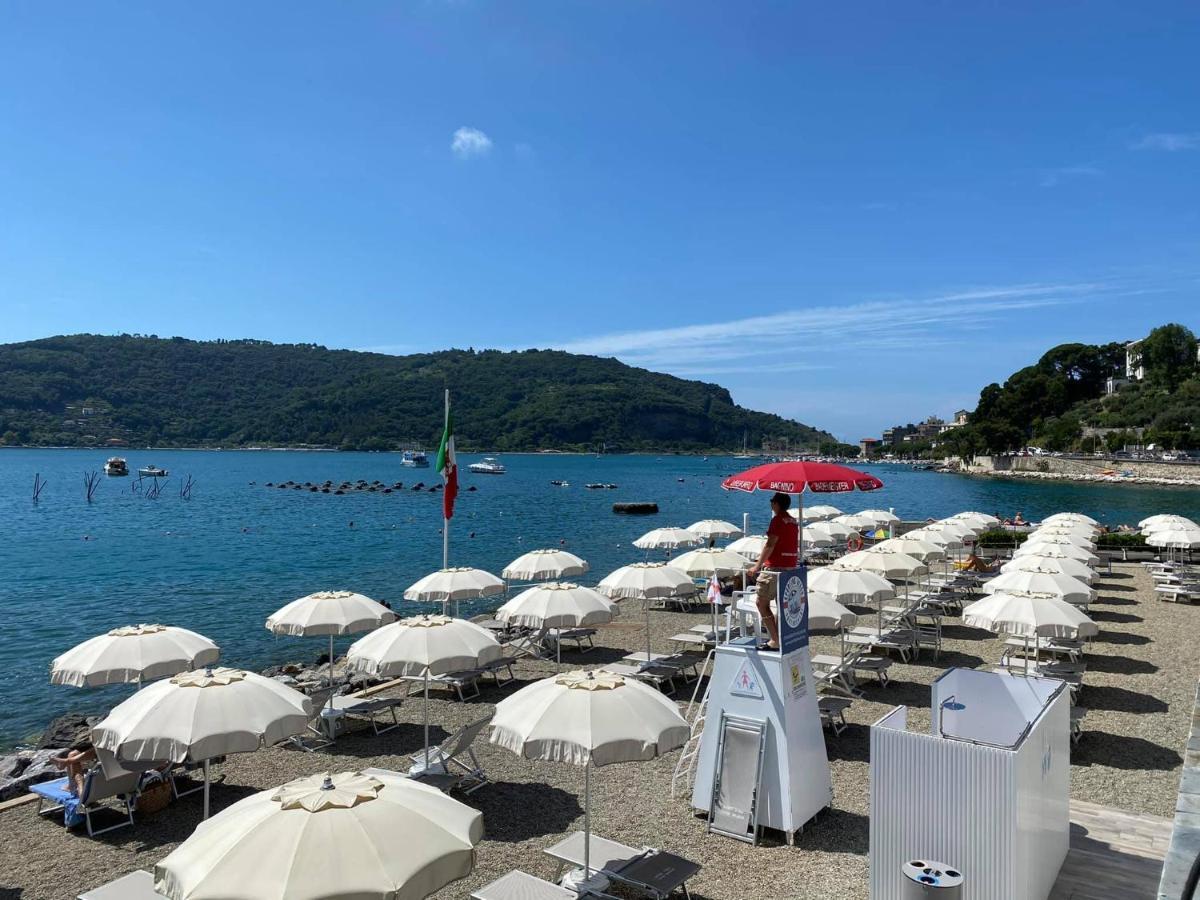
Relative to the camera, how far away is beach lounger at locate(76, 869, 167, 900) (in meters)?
6.06

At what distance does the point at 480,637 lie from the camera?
382 inches

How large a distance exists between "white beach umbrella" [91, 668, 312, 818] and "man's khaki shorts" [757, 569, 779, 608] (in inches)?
180

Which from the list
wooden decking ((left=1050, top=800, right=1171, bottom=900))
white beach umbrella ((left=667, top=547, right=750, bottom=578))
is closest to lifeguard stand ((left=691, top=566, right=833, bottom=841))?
wooden decking ((left=1050, top=800, right=1171, bottom=900))

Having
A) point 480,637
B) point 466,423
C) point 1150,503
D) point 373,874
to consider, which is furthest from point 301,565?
point 466,423

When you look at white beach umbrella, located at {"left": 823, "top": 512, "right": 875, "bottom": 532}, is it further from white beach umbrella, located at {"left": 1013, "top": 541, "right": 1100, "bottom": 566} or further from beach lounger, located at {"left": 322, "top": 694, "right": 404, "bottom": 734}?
beach lounger, located at {"left": 322, "top": 694, "right": 404, "bottom": 734}

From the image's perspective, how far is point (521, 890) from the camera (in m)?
6.22

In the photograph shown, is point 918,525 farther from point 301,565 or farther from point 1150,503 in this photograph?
point 1150,503

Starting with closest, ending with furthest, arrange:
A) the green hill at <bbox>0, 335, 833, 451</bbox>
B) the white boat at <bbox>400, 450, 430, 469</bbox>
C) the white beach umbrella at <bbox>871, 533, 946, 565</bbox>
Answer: the white beach umbrella at <bbox>871, 533, 946, 565</bbox>
the white boat at <bbox>400, 450, 430, 469</bbox>
the green hill at <bbox>0, 335, 833, 451</bbox>

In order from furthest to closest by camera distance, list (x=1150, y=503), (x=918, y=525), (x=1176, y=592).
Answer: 1. (x=1150, y=503)
2. (x=918, y=525)
3. (x=1176, y=592)

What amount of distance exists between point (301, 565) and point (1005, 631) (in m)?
33.2

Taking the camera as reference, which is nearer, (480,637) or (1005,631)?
(480,637)

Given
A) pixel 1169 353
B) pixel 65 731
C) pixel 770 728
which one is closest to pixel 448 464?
pixel 65 731

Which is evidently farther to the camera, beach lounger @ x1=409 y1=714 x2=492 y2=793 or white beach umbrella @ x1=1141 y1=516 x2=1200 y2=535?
white beach umbrella @ x1=1141 y1=516 x2=1200 y2=535

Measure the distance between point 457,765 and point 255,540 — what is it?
1709 inches
